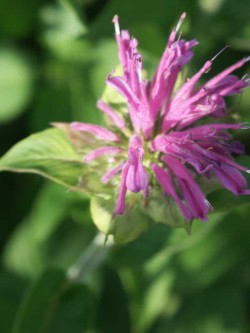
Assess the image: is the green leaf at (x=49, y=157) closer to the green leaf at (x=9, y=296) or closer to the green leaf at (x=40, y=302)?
the green leaf at (x=40, y=302)

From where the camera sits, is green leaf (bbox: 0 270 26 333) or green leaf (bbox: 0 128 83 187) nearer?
green leaf (bbox: 0 128 83 187)

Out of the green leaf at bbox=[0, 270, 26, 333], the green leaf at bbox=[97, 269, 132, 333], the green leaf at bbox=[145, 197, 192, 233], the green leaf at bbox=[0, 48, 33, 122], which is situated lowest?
the green leaf at bbox=[97, 269, 132, 333]

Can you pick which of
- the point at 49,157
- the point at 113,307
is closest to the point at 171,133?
the point at 49,157

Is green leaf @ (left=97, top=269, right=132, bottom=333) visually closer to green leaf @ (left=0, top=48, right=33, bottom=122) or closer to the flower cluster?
the flower cluster

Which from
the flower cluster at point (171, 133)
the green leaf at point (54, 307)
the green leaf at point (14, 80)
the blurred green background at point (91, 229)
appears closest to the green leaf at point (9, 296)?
the blurred green background at point (91, 229)

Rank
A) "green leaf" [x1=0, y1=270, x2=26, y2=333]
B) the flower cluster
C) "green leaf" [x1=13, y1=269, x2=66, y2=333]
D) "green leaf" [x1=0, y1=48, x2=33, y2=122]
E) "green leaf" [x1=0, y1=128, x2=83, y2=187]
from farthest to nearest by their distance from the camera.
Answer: "green leaf" [x1=0, y1=48, x2=33, y2=122], "green leaf" [x1=0, y1=270, x2=26, y2=333], "green leaf" [x1=13, y1=269, x2=66, y2=333], "green leaf" [x1=0, y1=128, x2=83, y2=187], the flower cluster

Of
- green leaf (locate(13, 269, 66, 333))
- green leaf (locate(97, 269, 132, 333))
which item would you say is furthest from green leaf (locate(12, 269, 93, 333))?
green leaf (locate(97, 269, 132, 333))

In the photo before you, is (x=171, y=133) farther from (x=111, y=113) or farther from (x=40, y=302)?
(x=40, y=302)
